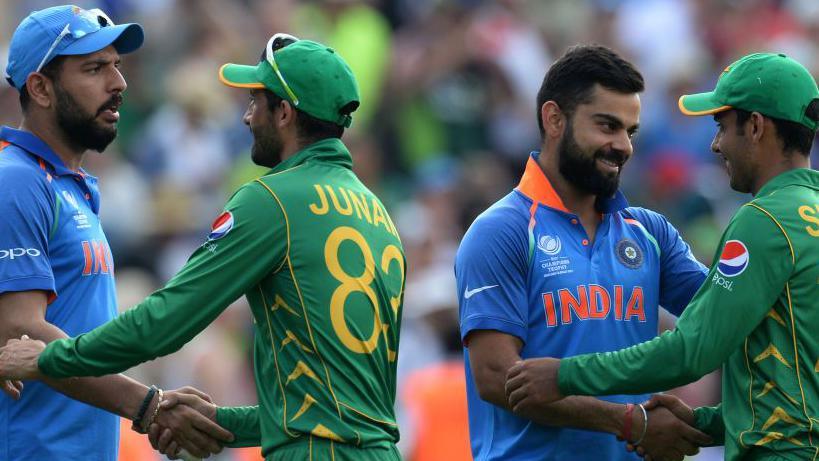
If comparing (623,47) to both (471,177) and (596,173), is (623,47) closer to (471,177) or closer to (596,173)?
(471,177)

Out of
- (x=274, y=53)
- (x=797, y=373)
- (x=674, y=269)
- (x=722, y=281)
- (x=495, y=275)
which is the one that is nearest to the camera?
(x=797, y=373)

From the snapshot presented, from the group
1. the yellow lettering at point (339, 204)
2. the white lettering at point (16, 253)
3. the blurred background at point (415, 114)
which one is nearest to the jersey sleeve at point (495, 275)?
the yellow lettering at point (339, 204)

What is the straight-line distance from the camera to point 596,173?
21.9 feet

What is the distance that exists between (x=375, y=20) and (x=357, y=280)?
8.83m

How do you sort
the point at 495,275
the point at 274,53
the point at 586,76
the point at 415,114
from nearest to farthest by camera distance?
the point at 274,53 < the point at 495,275 < the point at 586,76 < the point at 415,114

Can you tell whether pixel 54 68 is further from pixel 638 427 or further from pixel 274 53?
pixel 638 427

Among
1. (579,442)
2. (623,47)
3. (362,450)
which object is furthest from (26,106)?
(623,47)

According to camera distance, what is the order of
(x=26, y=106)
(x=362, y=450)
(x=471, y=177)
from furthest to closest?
1. (x=471, y=177)
2. (x=26, y=106)
3. (x=362, y=450)

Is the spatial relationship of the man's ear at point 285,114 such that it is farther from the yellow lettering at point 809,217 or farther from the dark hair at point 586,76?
the yellow lettering at point 809,217

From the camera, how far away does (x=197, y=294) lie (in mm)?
5992

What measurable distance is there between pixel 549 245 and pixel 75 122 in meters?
2.14

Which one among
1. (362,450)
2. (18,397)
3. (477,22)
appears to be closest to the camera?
(362,450)

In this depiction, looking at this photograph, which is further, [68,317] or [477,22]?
[477,22]

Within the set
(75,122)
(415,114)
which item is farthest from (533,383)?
(415,114)
